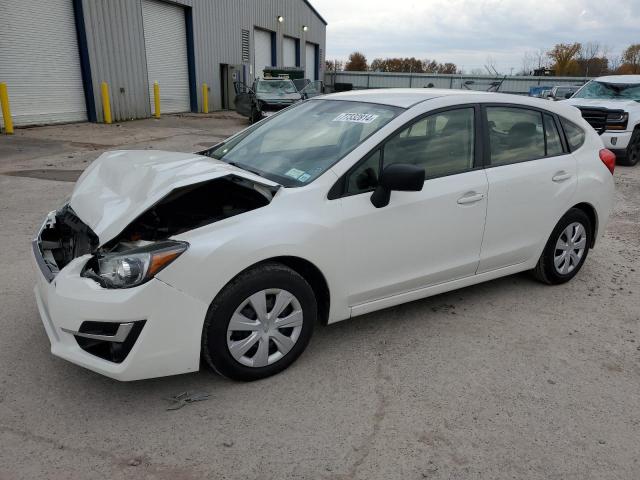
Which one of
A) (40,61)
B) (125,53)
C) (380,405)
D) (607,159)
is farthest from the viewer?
(125,53)

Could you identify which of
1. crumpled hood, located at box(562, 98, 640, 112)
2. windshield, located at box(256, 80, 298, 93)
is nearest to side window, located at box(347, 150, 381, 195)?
crumpled hood, located at box(562, 98, 640, 112)

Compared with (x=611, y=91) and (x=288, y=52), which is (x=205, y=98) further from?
(x=611, y=91)

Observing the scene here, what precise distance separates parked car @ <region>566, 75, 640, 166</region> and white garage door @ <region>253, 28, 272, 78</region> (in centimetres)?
1929

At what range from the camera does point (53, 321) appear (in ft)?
8.57

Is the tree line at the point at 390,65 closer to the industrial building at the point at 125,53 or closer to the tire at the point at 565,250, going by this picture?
the industrial building at the point at 125,53

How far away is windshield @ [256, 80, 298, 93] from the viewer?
56.1ft

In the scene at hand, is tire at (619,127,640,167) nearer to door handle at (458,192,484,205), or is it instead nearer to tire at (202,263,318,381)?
door handle at (458,192,484,205)

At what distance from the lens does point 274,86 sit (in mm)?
17375

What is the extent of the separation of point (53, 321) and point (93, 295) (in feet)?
1.22

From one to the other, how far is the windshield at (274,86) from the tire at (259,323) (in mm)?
15223

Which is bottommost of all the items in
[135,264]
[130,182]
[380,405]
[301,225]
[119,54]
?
[380,405]

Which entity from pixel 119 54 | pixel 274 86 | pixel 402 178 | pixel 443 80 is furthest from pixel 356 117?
pixel 443 80

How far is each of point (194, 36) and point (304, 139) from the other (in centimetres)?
2024

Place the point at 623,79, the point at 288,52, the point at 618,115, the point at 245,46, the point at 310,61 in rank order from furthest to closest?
the point at 310,61
the point at 288,52
the point at 245,46
the point at 623,79
the point at 618,115
